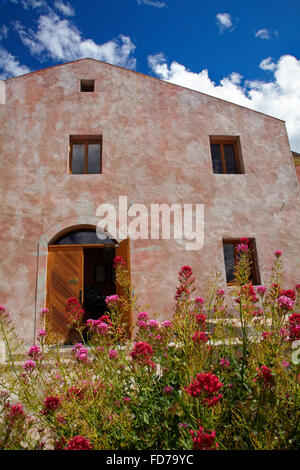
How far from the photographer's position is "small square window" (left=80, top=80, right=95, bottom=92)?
859cm

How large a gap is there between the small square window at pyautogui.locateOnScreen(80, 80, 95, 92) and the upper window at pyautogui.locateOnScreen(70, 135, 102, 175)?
161 centimetres

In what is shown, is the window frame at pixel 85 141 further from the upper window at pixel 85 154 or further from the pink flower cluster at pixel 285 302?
the pink flower cluster at pixel 285 302

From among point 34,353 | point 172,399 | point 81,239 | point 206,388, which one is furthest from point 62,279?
point 206,388

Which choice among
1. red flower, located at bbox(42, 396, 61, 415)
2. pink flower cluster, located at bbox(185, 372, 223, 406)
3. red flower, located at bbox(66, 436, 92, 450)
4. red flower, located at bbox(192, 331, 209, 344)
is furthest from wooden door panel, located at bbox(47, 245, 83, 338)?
pink flower cluster, located at bbox(185, 372, 223, 406)

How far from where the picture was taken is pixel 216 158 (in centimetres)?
860

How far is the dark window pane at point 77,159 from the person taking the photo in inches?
317

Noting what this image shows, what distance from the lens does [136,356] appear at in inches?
75.2

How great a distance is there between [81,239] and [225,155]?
4.63 meters

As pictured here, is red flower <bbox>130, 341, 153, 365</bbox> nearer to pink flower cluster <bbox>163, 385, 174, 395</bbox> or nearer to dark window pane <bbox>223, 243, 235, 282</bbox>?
pink flower cluster <bbox>163, 385, 174, 395</bbox>

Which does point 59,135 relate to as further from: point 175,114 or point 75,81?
point 175,114

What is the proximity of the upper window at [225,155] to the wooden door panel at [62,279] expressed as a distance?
443 cm

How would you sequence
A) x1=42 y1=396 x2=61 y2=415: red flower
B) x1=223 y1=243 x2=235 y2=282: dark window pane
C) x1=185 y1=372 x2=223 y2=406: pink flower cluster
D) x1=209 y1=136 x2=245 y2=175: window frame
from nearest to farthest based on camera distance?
x1=185 y1=372 x2=223 y2=406: pink flower cluster < x1=42 y1=396 x2=61 y2=415: red flower < x1=223 y1=243 x2=235 y2=282: dark window pane < x1=209 y1=136 x2=245 y2=175: window frame

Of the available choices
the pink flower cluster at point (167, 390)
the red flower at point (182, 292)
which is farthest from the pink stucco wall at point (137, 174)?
the pink flower cluster at point (167, 390)
